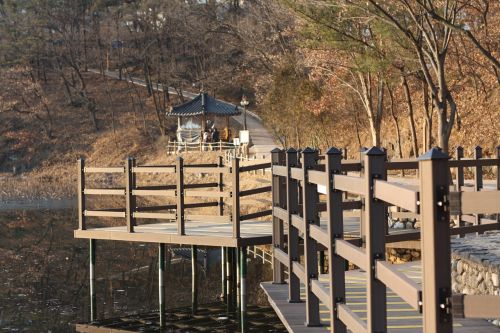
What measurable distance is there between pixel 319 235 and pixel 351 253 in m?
1.41

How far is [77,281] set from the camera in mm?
18797

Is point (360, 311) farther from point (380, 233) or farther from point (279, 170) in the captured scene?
point (380, 233)

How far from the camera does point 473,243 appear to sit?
9.81 meters

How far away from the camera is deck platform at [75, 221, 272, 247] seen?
13227 mm

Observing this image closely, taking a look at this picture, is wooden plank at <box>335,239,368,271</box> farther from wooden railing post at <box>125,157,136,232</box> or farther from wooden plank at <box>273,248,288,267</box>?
wooden railing post at <box>125,157,136,232</box>

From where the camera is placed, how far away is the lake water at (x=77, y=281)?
15367mm

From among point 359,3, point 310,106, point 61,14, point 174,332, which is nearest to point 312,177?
point 174,332

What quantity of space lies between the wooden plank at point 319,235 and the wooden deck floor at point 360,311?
86cm

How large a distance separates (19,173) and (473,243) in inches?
2110

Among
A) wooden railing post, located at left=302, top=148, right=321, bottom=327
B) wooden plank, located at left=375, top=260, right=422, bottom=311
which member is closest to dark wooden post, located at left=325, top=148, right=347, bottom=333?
wooden railing post, located at left=302, top=148, right=321, bottom=327

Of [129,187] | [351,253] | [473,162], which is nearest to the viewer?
[351,253]

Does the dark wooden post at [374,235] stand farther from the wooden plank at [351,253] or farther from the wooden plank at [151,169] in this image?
the wooden plank at [151,169]

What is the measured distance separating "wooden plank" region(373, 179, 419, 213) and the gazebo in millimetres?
50357

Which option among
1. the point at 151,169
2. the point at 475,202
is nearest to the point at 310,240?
the point at 475,202
